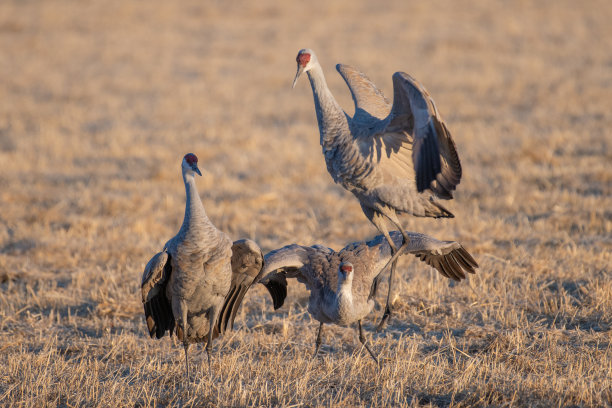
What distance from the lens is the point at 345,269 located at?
5.00 m

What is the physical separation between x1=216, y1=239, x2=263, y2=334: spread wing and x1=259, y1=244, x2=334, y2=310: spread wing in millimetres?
81

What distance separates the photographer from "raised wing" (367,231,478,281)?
5.54m

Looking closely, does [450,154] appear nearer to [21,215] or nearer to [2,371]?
[2,371]

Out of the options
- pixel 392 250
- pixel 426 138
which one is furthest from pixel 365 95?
pixel 426 138

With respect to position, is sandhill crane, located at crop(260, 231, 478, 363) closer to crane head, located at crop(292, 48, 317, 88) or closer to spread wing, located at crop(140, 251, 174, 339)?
spread wing, located at crop(140, 251, 174, 339)

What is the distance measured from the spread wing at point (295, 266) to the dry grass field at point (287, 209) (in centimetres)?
44

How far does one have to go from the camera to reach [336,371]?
16.6ft

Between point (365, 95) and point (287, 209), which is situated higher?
point (365, 95)

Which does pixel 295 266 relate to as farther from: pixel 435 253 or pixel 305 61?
pixel 305 61

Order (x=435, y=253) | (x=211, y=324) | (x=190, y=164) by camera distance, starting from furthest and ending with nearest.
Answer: (x=435, y=253)
(x=211, y=324)
(x=190, y=164)

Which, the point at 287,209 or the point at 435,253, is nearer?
the point at 435,253

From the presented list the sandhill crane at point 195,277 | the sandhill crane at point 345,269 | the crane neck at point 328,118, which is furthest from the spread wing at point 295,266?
the crane neck at point 328,118

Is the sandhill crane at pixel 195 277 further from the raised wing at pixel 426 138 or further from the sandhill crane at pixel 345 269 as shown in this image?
the raised wing at pixel 426 138

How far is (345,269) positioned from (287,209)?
4.20m
